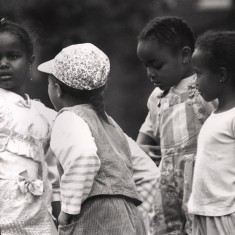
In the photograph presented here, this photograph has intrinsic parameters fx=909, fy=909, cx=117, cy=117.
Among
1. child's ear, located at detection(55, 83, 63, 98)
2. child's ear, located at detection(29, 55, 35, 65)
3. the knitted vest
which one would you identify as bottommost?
the knitted vest

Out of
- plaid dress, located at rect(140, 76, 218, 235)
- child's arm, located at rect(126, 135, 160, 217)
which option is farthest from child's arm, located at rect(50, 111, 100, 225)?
plaid dress, located at rect(140, 76, 218, 235)

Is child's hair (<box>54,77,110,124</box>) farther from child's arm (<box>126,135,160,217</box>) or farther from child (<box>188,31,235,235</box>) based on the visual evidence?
child (<box>188,31,235,235</box>)

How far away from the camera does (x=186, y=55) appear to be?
16.9 ft

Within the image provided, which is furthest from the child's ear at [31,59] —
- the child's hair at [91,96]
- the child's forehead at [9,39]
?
the child's hair at [91,96]

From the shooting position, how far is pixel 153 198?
475cm

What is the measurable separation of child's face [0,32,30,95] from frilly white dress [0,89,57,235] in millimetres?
59

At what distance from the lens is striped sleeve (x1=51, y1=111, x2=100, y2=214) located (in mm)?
4133

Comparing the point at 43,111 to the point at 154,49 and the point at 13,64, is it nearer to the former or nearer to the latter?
the point at 13,64

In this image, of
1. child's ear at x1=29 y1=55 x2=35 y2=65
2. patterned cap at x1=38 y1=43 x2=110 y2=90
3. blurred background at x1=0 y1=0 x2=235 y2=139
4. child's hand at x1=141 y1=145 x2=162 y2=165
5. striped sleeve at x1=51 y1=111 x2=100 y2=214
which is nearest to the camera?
striped sleeve at x1=51 y1=111 x2=100 y2=214

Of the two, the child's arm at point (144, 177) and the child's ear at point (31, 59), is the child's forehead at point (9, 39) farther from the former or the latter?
the child's arm at point (144, 177)

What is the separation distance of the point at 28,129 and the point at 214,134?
3.14 ft

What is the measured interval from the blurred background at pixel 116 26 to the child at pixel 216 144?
5.61m

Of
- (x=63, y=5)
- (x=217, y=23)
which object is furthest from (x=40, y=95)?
(x=217, y=23)

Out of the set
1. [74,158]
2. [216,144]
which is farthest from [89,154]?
[216,144]
